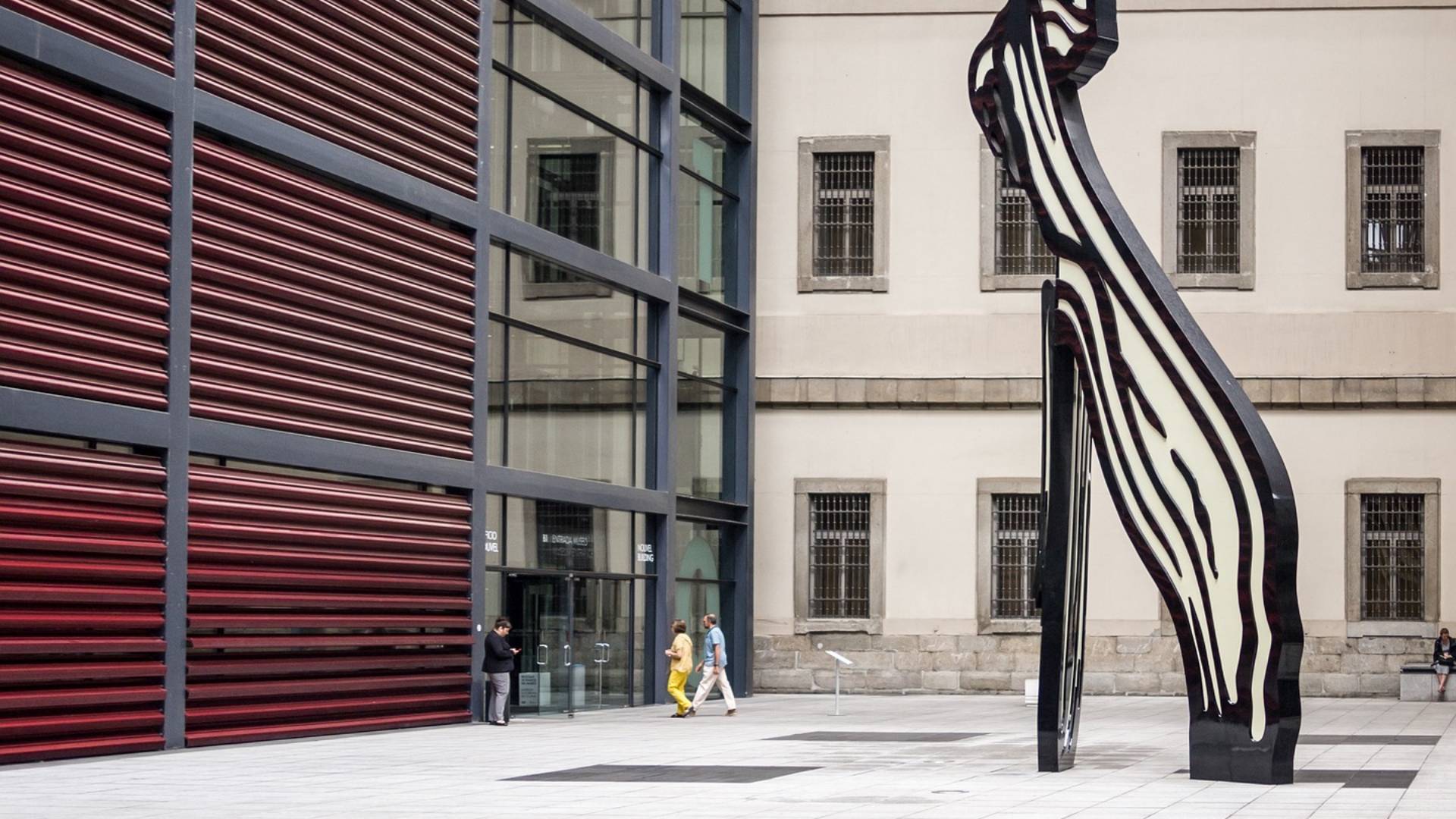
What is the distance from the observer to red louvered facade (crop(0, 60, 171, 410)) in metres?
18.2

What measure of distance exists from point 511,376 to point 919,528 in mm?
11054

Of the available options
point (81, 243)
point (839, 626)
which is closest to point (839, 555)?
point (839, 626)

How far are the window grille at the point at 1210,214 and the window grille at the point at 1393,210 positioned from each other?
216 cm

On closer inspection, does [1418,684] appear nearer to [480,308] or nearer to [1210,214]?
[1210,214]

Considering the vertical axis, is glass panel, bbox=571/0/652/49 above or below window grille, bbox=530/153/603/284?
above

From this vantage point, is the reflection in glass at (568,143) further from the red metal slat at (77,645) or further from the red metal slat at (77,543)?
the red metal slat at (77,645)

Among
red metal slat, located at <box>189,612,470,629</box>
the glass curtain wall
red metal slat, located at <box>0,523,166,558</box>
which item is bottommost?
red metal slat, located at <box>189,612,470,629</box>

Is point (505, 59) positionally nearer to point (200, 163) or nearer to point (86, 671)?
point (200, 163)

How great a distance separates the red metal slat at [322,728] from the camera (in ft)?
68.8

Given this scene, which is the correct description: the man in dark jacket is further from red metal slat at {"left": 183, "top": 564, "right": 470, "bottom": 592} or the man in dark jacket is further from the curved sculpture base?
the curved sculpture base

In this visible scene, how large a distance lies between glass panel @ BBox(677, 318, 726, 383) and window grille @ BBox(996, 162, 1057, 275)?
17.0ft

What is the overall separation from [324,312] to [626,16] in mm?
10514

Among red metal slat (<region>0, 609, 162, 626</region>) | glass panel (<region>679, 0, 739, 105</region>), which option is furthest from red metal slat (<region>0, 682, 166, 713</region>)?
glass panel (<region>679, 0, 739, 105</region>)

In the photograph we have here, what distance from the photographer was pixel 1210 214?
119 feet
